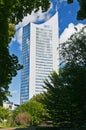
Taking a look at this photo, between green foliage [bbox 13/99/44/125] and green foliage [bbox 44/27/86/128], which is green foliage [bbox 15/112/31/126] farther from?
green foliage [bbox 44/27/86/128]

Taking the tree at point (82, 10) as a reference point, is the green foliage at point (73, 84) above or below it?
above

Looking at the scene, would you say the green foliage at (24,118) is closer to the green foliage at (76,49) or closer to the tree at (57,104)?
the tree at (57,104)

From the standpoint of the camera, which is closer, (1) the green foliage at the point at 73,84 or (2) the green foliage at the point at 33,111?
(1) the green foliage at the point at 73,84

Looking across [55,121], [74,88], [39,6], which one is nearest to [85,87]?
[74,88]

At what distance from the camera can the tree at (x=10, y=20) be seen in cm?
1350

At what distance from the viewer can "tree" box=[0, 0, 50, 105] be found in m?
13.5

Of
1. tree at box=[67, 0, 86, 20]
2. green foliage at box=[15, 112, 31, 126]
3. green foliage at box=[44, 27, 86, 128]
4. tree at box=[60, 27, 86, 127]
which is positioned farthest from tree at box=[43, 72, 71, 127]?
green foliage at box=[15, 112, 31, 126]

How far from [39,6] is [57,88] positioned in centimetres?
2899

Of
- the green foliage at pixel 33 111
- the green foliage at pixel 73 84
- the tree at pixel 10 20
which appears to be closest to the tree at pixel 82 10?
the tree at pixel 10 20

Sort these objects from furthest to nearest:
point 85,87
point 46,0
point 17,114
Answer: point 17,114 → point 85,87 → point 46,0

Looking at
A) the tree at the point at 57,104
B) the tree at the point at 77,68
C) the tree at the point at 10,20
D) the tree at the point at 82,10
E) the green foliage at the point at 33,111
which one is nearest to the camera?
the tree at the point at 82,10

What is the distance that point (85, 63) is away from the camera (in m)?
31.1

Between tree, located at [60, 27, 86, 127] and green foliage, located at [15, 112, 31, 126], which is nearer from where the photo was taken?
tree, located at [60, 27, 86, 127]

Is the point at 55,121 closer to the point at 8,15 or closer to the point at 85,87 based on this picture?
the point at 85,87
